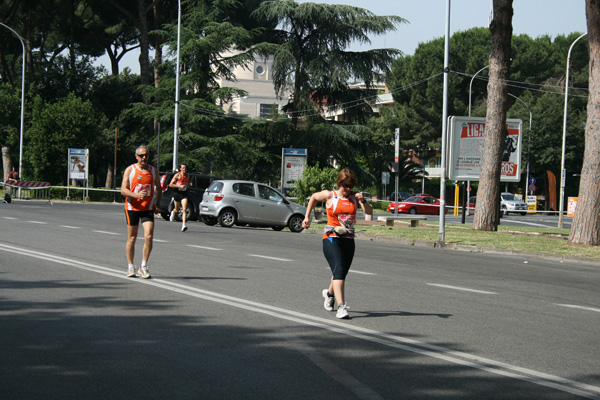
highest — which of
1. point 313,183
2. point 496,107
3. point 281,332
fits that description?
point 496,107

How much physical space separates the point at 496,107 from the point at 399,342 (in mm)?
19308

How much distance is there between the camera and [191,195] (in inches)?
1076

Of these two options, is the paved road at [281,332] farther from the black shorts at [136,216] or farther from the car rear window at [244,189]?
the car rear window at [244,189]

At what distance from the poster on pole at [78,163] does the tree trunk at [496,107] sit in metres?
26.5

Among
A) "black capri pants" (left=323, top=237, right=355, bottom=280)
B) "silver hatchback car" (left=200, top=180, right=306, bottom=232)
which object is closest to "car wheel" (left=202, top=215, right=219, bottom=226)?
"silver hatchback car" (left=200, top=180, right=306, bottom=232)

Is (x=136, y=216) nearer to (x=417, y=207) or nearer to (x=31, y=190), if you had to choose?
(x=31, y=190)

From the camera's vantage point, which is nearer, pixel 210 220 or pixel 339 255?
pixel 339 255

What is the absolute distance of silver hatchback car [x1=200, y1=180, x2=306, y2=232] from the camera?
2434 centimetres

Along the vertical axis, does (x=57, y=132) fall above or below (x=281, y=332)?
above

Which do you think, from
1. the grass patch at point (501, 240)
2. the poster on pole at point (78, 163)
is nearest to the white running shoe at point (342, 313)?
the grass patch at point (501, 240)

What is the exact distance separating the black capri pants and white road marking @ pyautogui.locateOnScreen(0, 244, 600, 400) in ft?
1.68

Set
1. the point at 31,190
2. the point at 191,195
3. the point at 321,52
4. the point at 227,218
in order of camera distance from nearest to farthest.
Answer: the point at 227,218, the point at 191,195, the point at 321,52, the point at 31,190

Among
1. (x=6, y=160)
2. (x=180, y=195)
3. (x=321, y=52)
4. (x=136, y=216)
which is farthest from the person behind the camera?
(x=6, y=160)

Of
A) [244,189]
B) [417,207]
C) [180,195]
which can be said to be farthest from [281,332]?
[417,207]
